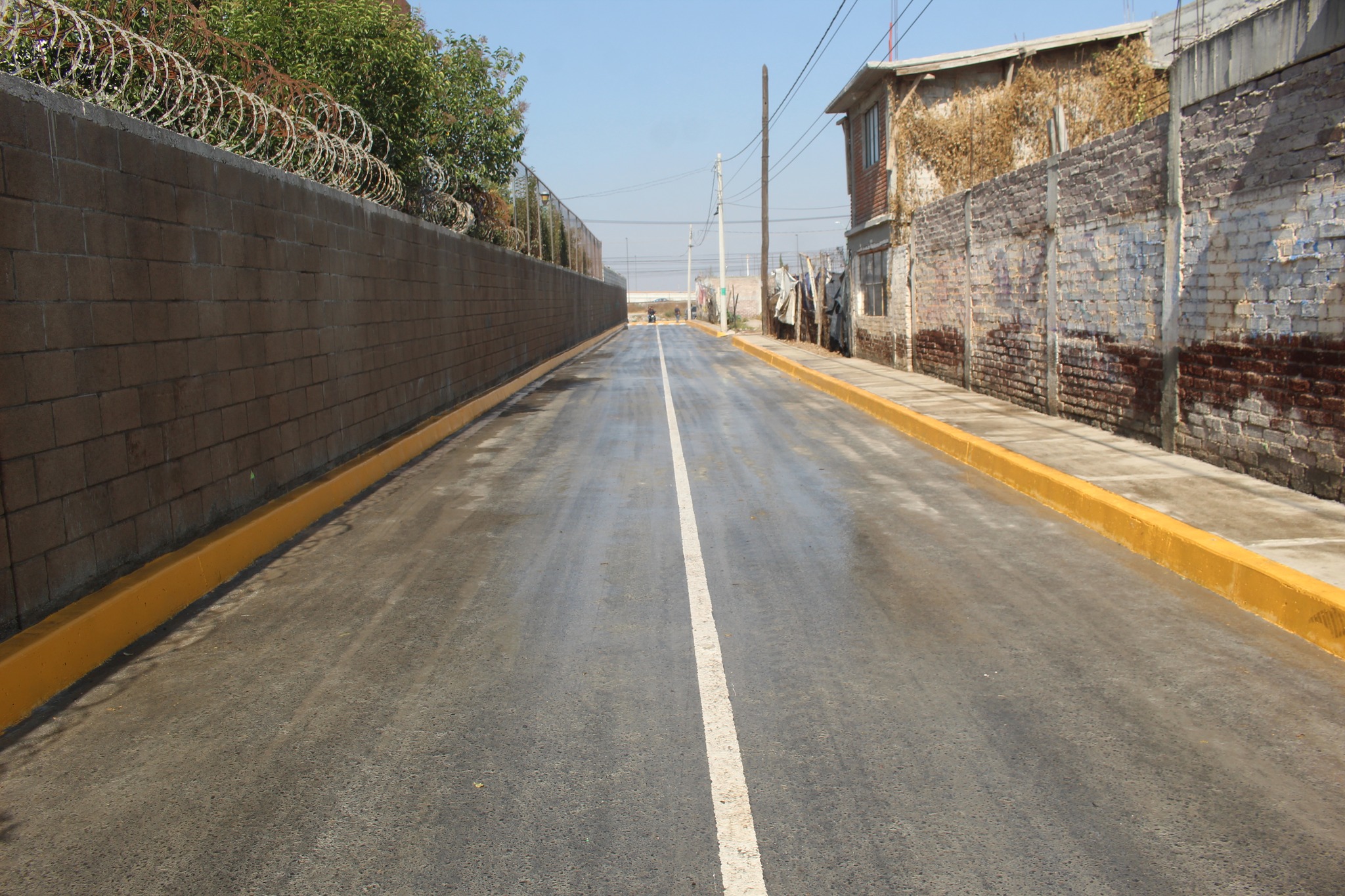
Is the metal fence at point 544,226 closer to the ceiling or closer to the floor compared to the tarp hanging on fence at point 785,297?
closer to the ceiling

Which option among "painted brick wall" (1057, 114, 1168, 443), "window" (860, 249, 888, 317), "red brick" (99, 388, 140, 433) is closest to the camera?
"red brick" (99, 388, 140, 433)

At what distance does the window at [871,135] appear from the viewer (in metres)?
24.9

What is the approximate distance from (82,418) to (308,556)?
205cm

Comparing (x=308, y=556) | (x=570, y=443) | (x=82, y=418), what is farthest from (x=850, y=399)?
(x=82, y=418)

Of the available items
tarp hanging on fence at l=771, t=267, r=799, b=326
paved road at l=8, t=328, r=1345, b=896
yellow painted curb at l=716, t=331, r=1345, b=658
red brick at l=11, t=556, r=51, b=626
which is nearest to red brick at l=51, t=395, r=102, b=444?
red brick at l=11, t=556, r=51, b=626

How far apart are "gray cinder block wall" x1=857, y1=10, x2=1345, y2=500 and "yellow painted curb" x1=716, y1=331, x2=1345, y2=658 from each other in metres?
1.44

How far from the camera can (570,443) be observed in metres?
12.6

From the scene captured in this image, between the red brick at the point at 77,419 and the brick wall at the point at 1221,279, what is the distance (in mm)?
8054

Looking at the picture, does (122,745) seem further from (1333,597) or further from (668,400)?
(668,400)

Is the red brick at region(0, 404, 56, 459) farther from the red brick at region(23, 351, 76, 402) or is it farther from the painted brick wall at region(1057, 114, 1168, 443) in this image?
the painted brick wall at region(1057, 114, 1168, 443)

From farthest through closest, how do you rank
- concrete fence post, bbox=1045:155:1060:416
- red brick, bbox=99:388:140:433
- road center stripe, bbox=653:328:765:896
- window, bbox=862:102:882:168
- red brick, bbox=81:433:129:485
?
window, bbox=862:102:882:168 → concrete fence post, bbox=1045:155:1060:416 → red brick, bbox=99:388:140:433 → red brick, bbox=81:433:129:485 → road center stripe, bbox=653:328:765:896

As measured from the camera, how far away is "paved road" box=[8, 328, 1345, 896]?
322 cm

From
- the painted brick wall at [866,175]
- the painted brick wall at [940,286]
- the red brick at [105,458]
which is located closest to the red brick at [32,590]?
the red brick at [105,458]

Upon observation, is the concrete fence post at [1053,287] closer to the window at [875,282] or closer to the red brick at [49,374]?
the window at [875,282]
